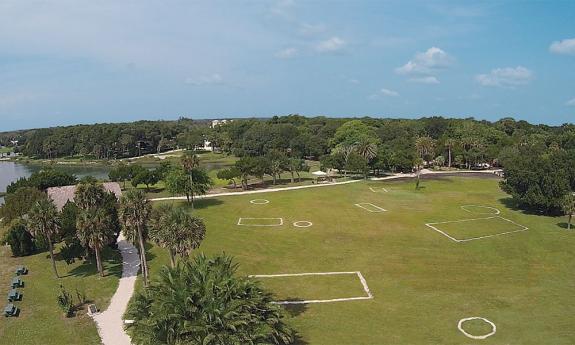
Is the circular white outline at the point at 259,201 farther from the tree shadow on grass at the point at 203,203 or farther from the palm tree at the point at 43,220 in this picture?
the palm tree at the point at 43,220

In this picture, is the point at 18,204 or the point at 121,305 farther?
the point at 18,204

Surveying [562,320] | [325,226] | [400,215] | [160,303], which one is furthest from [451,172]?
[160,303]

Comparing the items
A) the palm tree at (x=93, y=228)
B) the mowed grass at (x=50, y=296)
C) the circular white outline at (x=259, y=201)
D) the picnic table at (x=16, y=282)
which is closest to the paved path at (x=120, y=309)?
the mowed grass at (x=50, y=296)

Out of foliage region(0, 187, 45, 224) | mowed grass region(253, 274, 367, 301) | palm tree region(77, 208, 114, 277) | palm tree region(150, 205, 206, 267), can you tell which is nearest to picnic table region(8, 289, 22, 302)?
palm tree region(77, 208, 114, 277)

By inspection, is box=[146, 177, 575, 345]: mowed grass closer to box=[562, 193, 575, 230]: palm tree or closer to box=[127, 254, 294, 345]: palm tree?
box=[562, 193, 575, 230]: palm tree

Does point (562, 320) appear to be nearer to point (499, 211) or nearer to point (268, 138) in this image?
point (499, 211)

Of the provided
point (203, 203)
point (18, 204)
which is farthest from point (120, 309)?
point (203, 203)

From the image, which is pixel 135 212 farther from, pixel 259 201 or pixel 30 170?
pixel 30 170
